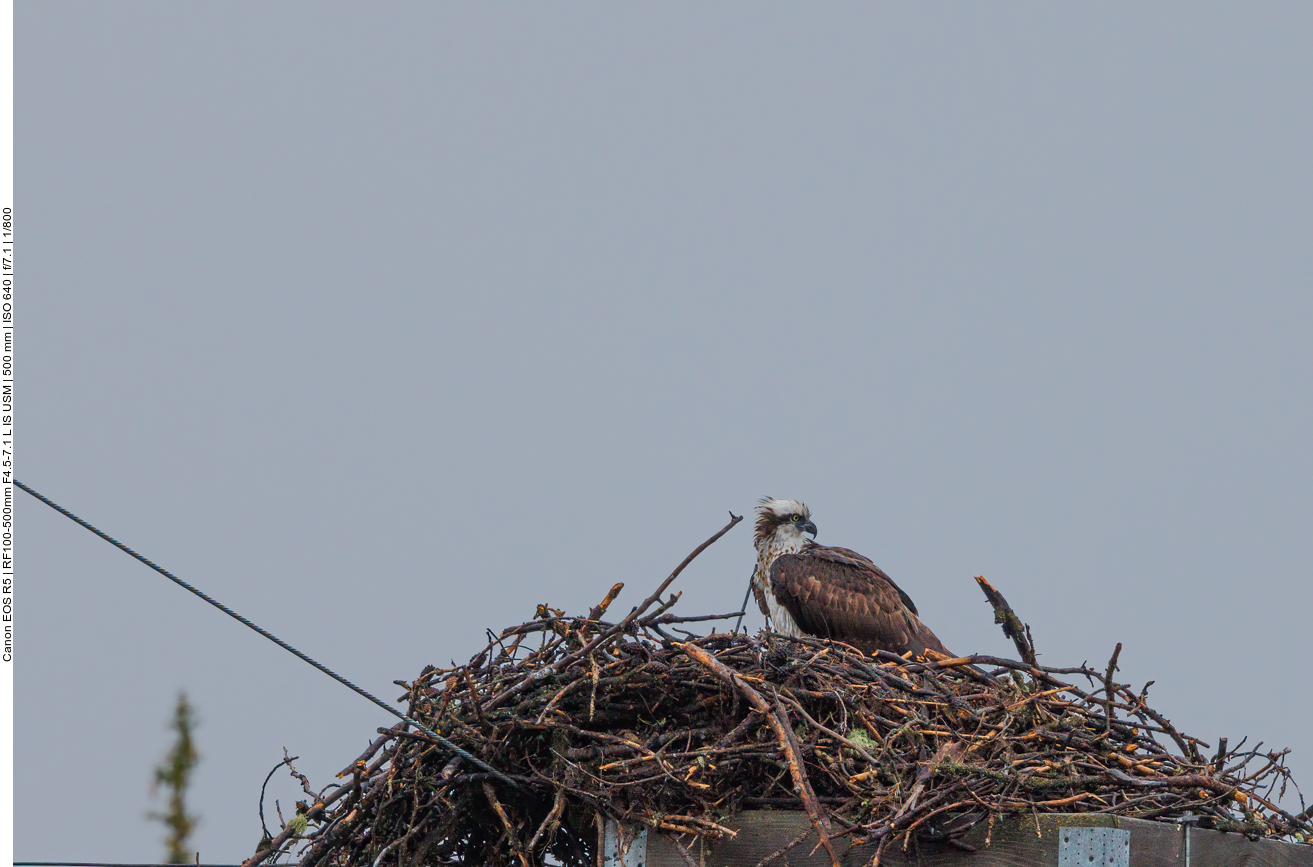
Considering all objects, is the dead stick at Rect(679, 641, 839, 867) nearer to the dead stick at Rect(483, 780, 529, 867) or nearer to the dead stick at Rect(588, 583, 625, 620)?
the dead stick at Rect(588, 583, 625, 620)

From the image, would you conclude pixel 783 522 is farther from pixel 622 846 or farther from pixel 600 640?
pixel 622 846

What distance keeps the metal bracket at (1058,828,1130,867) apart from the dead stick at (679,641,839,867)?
856mm

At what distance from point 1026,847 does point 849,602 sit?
11.8 feet

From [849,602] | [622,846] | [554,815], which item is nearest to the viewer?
[622,846]

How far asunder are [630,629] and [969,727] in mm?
1554

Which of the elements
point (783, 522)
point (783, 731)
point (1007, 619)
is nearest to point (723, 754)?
point (783, 731)

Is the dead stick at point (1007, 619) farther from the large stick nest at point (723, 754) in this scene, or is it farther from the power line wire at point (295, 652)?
the power line wire at point (295, 652)

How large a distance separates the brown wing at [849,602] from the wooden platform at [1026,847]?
3318mm

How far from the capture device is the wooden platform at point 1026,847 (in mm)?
4965

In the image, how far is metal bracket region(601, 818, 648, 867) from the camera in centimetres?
532

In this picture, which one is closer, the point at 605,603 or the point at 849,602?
the point at 605,603

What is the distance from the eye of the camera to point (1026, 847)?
5.00m

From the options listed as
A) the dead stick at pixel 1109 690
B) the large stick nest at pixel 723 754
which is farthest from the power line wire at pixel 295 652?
the dead stick at pixel 1109 690

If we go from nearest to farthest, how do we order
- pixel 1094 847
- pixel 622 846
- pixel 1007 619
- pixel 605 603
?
pixel 1094 847 → pixel 622 846 → pixel 605 603 → pixel 1007 619
